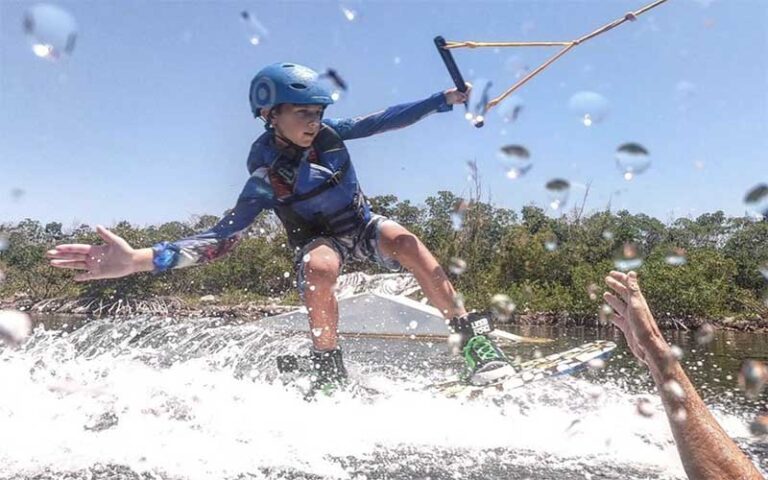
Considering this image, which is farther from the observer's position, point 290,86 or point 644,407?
point 290,86

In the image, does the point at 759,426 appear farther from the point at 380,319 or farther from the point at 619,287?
the point at 380,319

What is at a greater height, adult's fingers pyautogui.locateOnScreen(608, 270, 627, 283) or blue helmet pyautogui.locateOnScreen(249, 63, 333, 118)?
blue helmet pyautogui.locateOnScreen(249, 63, 333, 118)

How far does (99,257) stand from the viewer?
10.0 feet

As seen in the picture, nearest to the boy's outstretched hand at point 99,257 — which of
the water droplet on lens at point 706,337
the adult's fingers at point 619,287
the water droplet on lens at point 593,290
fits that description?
the adult's fingers at point 619,287

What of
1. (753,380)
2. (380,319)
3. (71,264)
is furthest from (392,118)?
(380,319)

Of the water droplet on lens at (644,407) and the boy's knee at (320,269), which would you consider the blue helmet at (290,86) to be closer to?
the boy's knee at (320,269)

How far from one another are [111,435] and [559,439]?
1.93 meters

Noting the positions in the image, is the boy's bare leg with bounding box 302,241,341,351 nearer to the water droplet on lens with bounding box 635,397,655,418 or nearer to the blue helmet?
the blue helmet

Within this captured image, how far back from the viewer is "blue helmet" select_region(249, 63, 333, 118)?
12.5 feet

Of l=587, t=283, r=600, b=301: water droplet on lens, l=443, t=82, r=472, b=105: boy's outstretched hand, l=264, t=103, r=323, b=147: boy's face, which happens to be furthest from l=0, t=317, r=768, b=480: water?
l=587, t=283, r=600, b=301: water droplet on lens

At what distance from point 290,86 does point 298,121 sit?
0.70ft

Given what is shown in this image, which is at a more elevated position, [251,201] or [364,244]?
[251,201]

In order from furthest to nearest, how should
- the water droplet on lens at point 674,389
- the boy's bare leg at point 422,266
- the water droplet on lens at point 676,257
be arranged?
the water droplet on lens at point 676,257, the boy's bare leg at point 422,266, the water droplet on lens at point 674,389

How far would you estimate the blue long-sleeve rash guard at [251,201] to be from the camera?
348 cm
